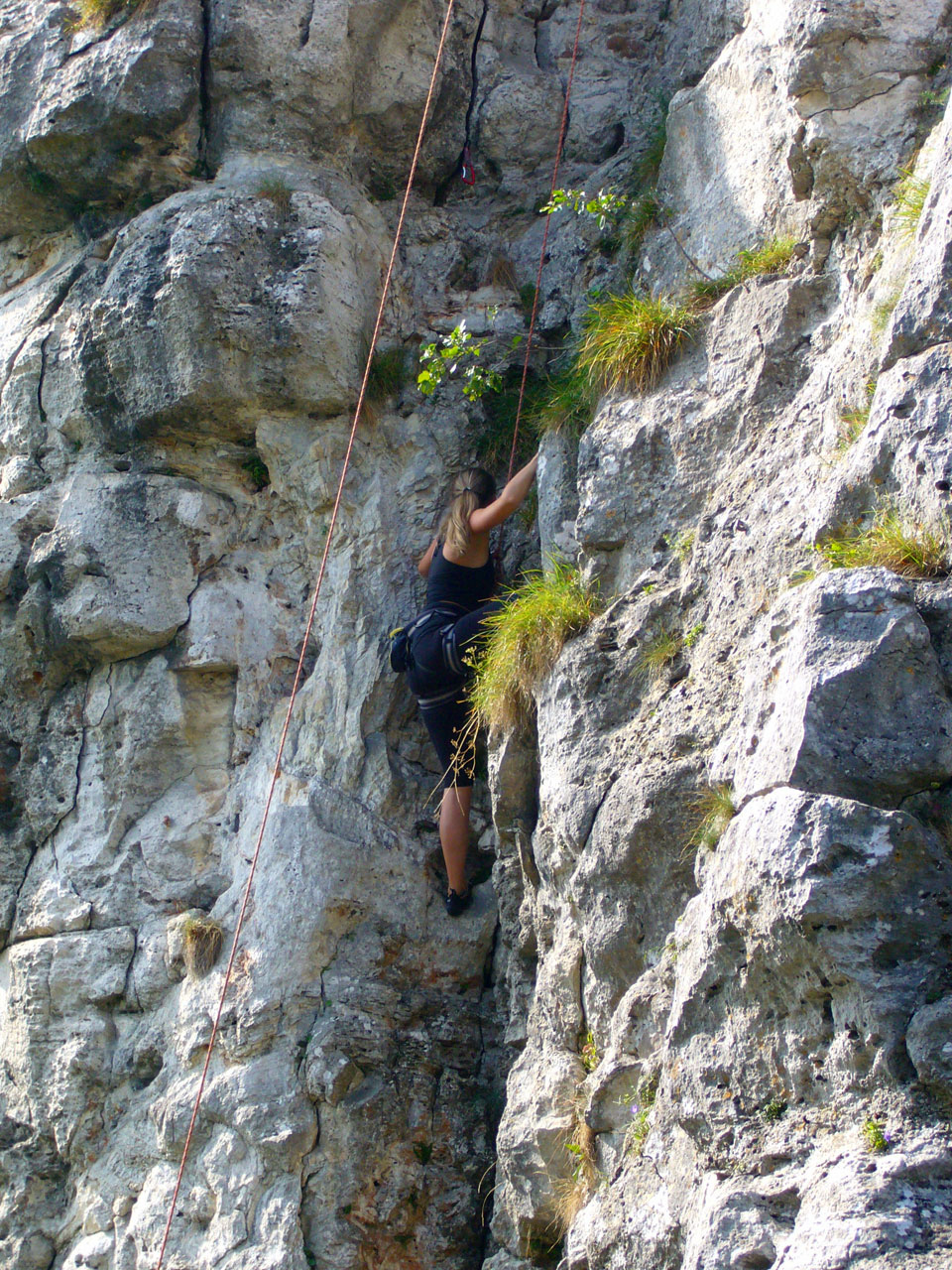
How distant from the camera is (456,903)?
22.8 feet

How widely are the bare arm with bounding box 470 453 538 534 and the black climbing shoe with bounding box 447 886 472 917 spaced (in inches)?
83.8

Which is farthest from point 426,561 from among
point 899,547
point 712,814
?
point 899,547

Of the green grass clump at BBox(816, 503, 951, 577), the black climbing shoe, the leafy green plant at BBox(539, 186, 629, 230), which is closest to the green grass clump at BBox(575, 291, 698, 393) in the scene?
the leafy green plant at BBox(539, 186, 629, 230)

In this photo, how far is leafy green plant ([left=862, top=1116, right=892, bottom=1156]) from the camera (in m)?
3.57

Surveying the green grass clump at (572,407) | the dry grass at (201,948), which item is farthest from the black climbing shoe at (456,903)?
the green grass clump at (572,407)

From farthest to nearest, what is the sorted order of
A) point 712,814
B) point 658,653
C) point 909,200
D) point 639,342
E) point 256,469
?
point 256,469 < point 639,342 < point 658,653 < point 909,200 < point 712,814

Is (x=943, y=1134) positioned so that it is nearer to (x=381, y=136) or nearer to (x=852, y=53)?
(x=852, y=53)

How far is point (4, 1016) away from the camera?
726 cm

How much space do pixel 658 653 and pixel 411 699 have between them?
231 centimetres

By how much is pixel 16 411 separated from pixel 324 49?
3391 mm

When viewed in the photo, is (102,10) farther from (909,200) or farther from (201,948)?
(201,948)

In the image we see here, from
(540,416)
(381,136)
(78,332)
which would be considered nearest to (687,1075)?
(540,416)

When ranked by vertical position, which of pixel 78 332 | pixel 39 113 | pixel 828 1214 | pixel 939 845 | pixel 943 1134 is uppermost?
pixel 39 113

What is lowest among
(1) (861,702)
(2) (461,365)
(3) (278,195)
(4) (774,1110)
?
(4) (774,1110)
